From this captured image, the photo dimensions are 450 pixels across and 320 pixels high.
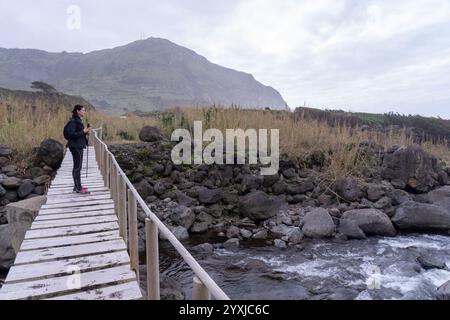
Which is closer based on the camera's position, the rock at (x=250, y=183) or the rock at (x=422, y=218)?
the rock at (x=422, y=218)

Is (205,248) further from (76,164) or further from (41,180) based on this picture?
(41,180)

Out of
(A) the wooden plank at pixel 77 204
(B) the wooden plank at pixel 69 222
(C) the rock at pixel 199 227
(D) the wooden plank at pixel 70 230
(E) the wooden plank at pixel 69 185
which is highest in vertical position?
(E) the wooden plank at pixel 69 185

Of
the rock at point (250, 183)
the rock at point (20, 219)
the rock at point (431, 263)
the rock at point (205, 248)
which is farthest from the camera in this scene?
the rock at point (250, 183)

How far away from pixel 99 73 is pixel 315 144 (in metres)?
111

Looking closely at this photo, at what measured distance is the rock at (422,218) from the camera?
30.0 feet

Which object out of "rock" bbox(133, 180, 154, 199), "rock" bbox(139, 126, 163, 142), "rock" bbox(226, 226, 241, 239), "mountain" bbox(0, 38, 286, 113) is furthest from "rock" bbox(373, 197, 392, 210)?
"mountain" bbox(0, 38, 286, 113)

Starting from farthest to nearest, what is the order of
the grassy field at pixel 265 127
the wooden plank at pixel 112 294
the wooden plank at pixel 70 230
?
the grassy field at pixel 265 127, the wooden plank at pixel 70 230, the wooden plank at pixel 112 294

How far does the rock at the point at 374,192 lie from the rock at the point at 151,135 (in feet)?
22.9

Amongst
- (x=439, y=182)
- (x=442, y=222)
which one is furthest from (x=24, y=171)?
(x=439, y=182)

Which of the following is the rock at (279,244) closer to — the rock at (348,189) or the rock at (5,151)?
the rock at (348,189)

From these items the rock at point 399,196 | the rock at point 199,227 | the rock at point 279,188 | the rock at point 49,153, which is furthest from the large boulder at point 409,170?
the rock at point 49,153

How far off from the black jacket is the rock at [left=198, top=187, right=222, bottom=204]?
4224mm

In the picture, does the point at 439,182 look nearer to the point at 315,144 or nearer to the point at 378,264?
the point at 315,144

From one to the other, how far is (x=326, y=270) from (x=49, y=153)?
8152 millimetres
